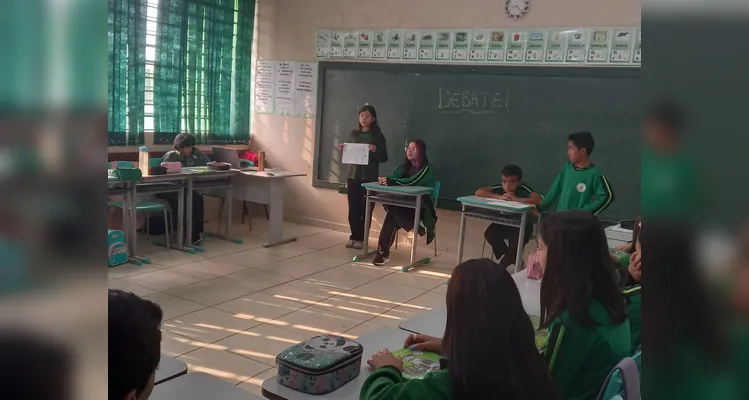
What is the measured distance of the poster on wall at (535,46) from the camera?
5262mm

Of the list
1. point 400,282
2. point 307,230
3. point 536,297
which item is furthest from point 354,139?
point 536,297

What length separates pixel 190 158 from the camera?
5852 mm

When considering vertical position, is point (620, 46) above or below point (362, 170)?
above

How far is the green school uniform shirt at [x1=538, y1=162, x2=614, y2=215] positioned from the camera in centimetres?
425

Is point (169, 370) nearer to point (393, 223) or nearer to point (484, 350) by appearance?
point (484, 350)

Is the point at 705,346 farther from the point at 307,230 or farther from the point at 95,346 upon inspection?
the point at 307,230

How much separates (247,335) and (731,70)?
3.54 meters

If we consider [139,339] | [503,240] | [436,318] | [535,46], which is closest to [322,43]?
[535,46]

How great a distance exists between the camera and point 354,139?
5.95 meters

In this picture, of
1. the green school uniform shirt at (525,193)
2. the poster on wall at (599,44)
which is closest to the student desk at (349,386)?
the green school uniform shirt at (525,193)

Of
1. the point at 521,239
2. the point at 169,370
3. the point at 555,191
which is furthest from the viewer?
the point at 521,239

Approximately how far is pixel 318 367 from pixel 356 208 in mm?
4476

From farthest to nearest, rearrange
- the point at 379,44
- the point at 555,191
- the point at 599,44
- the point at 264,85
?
1. the point at 264,85
2. the point at 379,44
3. the point at 599,44
4. the point at 555,191

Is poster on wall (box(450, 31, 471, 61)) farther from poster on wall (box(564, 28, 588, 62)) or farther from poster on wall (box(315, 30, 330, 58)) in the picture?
poster on wall (box(315, 30, 330, 58))
